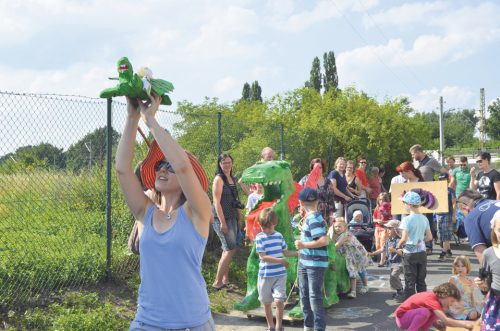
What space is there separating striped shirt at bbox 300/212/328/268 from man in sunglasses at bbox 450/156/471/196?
7.04 metres

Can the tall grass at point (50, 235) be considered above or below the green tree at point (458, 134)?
below

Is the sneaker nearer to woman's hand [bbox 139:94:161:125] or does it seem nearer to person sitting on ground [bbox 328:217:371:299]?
person sitting on ground [bbox 328:217:371:299]

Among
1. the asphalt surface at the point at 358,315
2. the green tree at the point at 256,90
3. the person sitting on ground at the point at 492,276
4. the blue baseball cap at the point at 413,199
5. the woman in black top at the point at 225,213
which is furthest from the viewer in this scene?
the green tree at the point at 256,90

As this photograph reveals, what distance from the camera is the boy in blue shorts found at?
5.25 m

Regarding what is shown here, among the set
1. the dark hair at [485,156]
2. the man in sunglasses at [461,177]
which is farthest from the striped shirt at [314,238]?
the man in sunglasses at [461,177]

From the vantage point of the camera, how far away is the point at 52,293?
5.64 meters

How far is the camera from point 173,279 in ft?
8.31

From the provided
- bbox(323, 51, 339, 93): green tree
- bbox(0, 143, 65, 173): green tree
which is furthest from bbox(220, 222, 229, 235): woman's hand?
bbox(323, 51, 339, 93): green tree

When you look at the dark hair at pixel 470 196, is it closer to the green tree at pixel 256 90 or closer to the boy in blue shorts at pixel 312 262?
the boy in blue shorts at pixel 312 262

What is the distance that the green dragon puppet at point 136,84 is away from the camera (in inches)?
99.9

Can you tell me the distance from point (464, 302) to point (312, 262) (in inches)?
60.0

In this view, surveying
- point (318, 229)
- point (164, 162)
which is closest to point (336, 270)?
point (318, 229)

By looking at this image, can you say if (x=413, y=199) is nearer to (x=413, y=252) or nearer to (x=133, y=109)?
(x=413, y=252)

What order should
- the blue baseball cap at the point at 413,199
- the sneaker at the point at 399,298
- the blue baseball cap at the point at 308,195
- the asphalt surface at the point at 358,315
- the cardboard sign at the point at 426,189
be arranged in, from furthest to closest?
the cardboard sign at the point at 426,189
the sneaker at the point at 399,298
the blue baseball cap at the point at 413,199
the asphalt surface at the point at 358,315
the blue baseball cap at the point at 308,195
